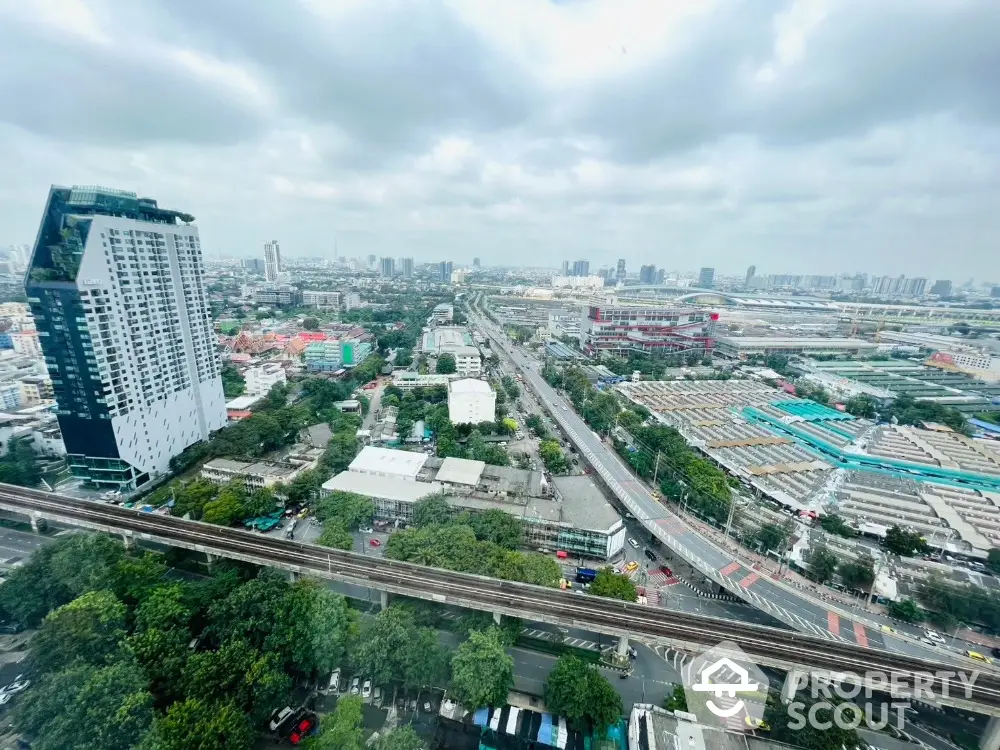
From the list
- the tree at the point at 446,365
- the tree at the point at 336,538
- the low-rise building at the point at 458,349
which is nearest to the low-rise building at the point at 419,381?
the low-rise building at the point at 458,349

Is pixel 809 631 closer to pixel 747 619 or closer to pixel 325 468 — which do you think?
pixel 747 619

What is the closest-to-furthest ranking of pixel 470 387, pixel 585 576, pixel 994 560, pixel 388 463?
pixel 585 576 < pixel 994 560 < pixel 388 463 < pixel 470 387

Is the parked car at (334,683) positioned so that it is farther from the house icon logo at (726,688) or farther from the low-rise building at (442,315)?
the low-rise building at (442,315)

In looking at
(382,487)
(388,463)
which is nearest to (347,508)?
(382,487)

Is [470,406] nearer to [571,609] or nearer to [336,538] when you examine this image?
[336,538]

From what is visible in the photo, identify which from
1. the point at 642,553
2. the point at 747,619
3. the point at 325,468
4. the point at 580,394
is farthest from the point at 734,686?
the point at 580,394

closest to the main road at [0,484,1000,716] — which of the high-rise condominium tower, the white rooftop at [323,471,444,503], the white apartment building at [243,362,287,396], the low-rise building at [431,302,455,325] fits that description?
the white rooftop at [323,471,444,503]
